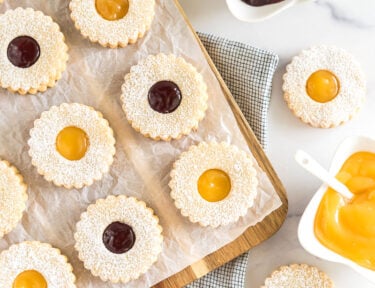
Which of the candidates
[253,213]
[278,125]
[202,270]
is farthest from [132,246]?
[278,125]

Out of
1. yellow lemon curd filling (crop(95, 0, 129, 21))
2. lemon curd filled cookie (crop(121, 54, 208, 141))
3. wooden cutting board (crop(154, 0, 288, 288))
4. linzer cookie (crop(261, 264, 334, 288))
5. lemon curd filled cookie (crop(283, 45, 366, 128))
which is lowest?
linzer cookie (crop(261, 264, 334, 288))

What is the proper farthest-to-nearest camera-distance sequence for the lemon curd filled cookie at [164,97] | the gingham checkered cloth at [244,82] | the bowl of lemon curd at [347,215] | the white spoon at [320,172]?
the gingham checkered cloth at [244,82], the lemon curd filled cookie at [164,97], the bowl of lemon curd at [347,215], the white spoon at [320,172]

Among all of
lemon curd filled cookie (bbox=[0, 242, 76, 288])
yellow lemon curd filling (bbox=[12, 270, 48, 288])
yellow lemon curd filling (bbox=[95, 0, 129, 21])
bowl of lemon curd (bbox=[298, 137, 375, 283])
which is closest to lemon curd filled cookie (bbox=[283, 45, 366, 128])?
bowl of lemon curd (bbox=[298, 137, 375, 283])

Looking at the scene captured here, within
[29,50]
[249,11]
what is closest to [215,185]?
[249,11]

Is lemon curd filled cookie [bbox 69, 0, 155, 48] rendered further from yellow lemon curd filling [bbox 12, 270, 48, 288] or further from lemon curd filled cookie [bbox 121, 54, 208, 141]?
yellow lemon curd filling [bbox 12, 270, 48, 288]

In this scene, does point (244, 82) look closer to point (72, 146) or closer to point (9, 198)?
point (72, 146)

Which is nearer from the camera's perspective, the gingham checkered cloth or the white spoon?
the white spoon

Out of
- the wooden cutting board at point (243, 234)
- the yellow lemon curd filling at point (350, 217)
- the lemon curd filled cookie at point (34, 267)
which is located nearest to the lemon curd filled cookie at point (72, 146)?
the lemon curd filled cookie at point (34, 267)

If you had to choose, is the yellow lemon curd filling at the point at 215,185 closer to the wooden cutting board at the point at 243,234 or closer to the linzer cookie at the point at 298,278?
the wooden cutting board at the point at 243,234
